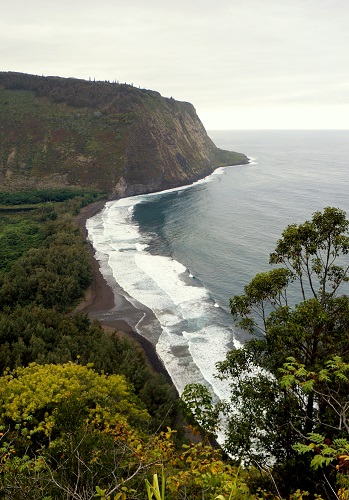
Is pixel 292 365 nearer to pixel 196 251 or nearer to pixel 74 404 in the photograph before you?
pixel 74 404

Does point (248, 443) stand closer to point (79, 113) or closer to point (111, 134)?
point (111, 134)

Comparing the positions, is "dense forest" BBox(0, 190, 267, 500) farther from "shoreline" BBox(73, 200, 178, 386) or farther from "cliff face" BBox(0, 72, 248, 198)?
"cliff face" BBox(0, 72, 248, 198)

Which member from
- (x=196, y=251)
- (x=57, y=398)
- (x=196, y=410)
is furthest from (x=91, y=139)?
(x=196, y=410)

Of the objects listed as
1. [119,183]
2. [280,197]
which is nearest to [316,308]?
[280,197]

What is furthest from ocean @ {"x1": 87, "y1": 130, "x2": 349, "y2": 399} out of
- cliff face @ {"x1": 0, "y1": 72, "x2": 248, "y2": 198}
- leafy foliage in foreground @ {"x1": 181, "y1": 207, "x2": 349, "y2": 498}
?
leafy foliage in foreground @ {"x1": 181, "y1": 207, "x2": 349, "y2": 498}

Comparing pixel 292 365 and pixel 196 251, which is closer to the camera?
pixel 292 365

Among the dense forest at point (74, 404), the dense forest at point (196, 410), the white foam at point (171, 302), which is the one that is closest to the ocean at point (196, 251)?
the white foam at point (171, 302)

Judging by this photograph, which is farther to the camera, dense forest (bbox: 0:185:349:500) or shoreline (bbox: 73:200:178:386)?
shoreline (bbox: 73:200:178:386)
